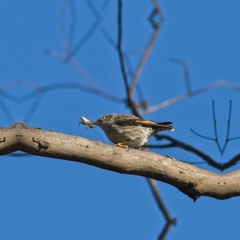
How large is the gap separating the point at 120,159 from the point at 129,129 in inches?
81.7

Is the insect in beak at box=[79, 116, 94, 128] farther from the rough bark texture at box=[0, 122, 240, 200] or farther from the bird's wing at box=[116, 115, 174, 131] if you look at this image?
the rough bark texture at box=[0, 122, 240, 200]

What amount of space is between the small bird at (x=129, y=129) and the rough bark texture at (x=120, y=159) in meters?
1.75

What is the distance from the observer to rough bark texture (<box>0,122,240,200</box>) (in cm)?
424

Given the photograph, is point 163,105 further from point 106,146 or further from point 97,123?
point 106,146

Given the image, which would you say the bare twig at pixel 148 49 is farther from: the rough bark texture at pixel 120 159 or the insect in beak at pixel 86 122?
the rough bark texture at pixel 120 159

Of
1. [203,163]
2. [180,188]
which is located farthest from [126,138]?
[180,188]

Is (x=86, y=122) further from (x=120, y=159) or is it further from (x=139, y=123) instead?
(x=120, y=159)

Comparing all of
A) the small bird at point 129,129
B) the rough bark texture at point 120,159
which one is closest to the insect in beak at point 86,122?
the small bird at point 129,129

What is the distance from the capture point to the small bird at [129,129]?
6438 millimetres

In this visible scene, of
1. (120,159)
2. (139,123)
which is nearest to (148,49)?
(139,123)

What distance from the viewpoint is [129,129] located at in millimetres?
6496

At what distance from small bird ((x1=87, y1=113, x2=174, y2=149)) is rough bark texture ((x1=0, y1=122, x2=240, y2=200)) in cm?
175

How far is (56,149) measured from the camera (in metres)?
4.25

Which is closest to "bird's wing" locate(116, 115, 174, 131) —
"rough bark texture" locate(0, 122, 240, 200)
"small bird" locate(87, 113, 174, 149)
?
"small bird" locate(87, 113, 174, 149)
